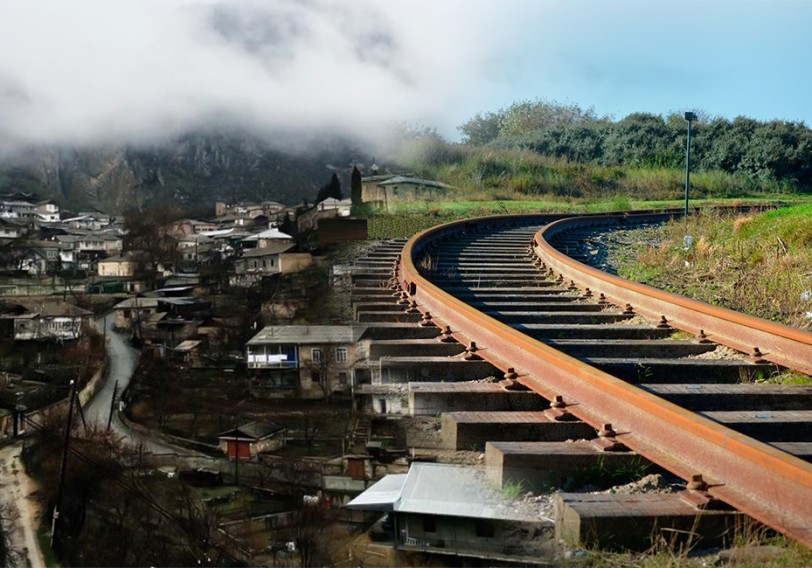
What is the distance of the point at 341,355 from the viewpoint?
3.92 m

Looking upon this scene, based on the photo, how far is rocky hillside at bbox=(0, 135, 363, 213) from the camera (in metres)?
6.24

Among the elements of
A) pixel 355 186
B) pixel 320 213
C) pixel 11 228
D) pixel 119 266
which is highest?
pixel 355 186

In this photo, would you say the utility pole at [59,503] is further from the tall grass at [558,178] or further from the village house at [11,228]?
the tall grass at [558,178]

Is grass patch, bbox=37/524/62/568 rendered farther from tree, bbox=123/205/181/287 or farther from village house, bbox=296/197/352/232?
village house, bbox=296/197/352/232

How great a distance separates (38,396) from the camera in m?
4.46

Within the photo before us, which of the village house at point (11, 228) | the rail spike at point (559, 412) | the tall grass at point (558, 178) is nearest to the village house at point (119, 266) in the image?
the village house at point (11, 228)

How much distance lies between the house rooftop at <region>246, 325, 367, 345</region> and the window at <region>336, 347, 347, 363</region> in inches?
2.2

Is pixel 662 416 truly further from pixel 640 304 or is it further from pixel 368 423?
pixel 640 304

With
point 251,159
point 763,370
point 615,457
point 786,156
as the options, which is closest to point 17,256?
point 251,159

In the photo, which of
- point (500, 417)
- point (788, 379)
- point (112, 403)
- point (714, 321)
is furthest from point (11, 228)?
point (788, 379)

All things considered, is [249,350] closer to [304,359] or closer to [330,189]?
[304,359]

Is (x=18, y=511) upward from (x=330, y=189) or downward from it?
downward

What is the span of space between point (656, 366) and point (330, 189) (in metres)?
3.62

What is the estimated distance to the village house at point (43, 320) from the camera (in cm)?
497
